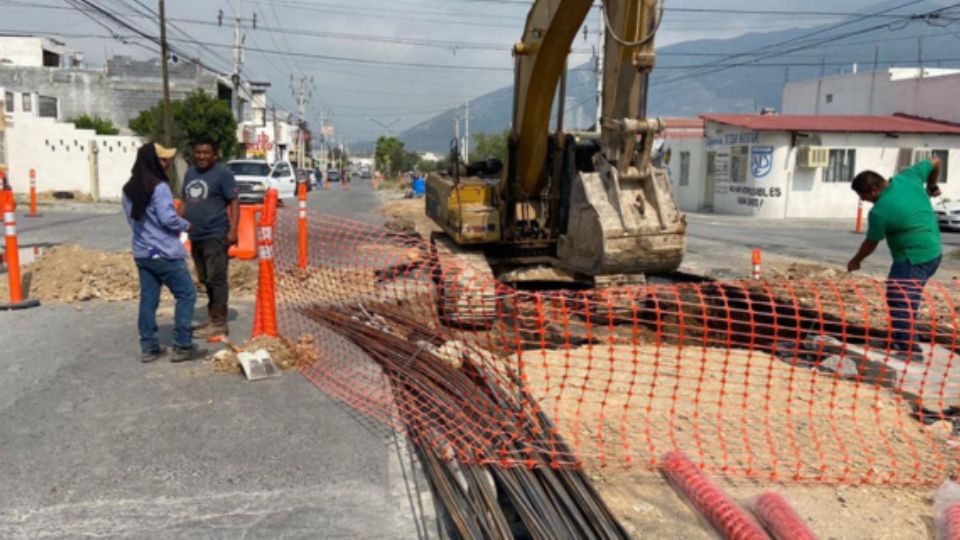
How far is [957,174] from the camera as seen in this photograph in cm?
3206

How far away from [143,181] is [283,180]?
2547 centimetres

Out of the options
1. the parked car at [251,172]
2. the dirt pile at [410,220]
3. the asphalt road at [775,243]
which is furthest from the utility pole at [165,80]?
the asphalt road at [775,243]

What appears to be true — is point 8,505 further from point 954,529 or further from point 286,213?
point 286,213

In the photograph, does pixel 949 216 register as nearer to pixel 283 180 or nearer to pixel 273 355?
pixel 273 355

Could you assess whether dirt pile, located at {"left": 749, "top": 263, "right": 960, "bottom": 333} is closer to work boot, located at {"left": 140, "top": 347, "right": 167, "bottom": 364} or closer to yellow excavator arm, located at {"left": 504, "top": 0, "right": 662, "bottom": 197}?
yellow excavator arm, located at {"left": 504, "top": 0, "right": 662, "bottom": 197}

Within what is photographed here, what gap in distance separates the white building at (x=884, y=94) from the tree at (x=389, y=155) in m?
54.7

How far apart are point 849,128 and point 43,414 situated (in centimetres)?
3209

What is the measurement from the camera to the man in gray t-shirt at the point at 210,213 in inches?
266

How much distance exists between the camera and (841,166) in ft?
103

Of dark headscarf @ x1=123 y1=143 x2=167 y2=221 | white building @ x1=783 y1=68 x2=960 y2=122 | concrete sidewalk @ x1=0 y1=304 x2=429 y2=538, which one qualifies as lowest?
concrete sidewalk @ x1=0 y1=304 x2=429 y2=538

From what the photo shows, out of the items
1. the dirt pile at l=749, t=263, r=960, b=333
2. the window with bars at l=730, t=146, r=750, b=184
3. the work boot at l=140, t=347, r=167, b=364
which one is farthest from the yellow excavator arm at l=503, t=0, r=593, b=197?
the window with bars at l=730, t=146, r=750, b=184

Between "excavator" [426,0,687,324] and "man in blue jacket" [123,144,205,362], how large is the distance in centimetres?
245

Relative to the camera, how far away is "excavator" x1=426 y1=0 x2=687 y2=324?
272 inches

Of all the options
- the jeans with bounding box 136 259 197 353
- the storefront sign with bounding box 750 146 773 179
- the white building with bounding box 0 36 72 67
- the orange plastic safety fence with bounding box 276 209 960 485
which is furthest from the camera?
the white building with bounding box 0 36 72 67
